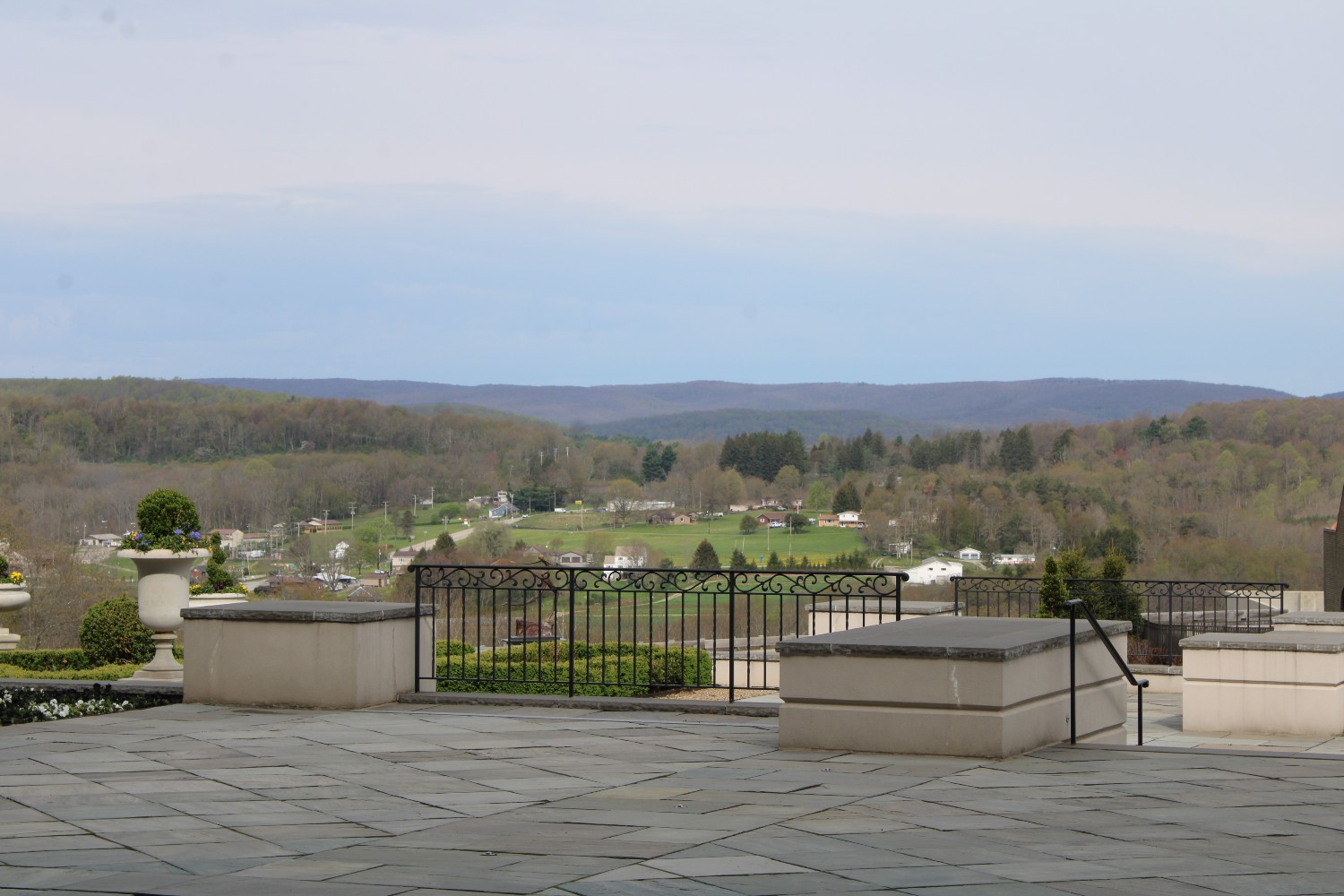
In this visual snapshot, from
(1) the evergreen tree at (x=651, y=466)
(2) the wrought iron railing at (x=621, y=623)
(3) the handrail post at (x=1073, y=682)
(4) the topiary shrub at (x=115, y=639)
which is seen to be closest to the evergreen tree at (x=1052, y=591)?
(2) the wrought iron railing at (x=621, y=623)

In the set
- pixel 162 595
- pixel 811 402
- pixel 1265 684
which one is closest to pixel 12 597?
pixel 162 595

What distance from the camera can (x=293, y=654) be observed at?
898 centimetres

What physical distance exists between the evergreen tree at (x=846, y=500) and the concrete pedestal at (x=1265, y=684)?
73521 mm

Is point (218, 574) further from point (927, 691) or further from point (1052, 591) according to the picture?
point (927, 691)

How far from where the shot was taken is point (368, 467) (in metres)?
82.1

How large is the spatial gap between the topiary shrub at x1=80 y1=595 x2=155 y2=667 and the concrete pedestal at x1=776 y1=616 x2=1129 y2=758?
12.3m

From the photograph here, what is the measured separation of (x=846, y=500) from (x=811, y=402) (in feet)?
277

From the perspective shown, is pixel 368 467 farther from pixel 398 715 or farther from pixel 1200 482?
pixel 398 715

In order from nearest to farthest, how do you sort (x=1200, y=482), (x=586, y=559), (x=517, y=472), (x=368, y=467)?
(x=586, y=559) → (x=1200, y=482) → (x=368, y=467) → (x=517, y=472)

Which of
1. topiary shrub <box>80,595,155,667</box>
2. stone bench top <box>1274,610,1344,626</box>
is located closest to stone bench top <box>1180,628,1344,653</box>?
stone bench top <box>1274,610,1344,626</box>

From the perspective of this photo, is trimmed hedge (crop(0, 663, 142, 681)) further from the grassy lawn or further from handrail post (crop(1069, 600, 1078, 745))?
the grassy lawn

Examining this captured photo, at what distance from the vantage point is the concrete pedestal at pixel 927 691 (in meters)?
6.73

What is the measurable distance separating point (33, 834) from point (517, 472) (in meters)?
85.2

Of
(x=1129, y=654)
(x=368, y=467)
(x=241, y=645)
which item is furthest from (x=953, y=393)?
(x=241, y=645)
